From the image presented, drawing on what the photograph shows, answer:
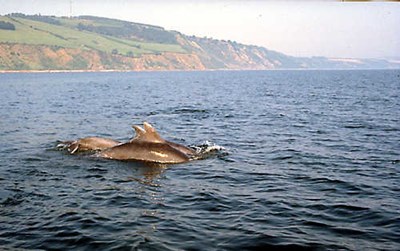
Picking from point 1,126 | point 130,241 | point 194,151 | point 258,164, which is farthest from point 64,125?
point 130,241

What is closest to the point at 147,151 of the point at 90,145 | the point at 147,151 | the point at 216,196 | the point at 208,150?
the point at 147,151

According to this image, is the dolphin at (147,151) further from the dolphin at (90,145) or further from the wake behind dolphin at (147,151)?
the dolphin at (90,145)

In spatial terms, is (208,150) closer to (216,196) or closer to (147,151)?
(147,151)

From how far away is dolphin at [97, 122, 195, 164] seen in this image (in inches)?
689

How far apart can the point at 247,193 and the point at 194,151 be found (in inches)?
258

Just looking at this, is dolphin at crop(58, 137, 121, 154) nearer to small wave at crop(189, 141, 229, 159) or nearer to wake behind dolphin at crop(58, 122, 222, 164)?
wake behind dolphin at crop(58, 122, 222, 164)

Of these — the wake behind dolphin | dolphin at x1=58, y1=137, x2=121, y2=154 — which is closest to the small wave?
the wake behind dolphin

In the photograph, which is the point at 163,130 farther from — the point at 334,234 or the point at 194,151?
the point at 334,234

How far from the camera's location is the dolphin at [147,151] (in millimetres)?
17500

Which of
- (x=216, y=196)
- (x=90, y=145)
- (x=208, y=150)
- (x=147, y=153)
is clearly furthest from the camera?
(x=208, y=150)

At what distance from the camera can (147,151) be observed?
17656mm

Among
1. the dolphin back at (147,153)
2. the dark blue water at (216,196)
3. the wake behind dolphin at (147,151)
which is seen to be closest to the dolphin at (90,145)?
the wake behind dolphin at (147,151)

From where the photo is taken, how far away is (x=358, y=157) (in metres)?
18.6

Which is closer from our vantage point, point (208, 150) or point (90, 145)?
point (90, 145)
